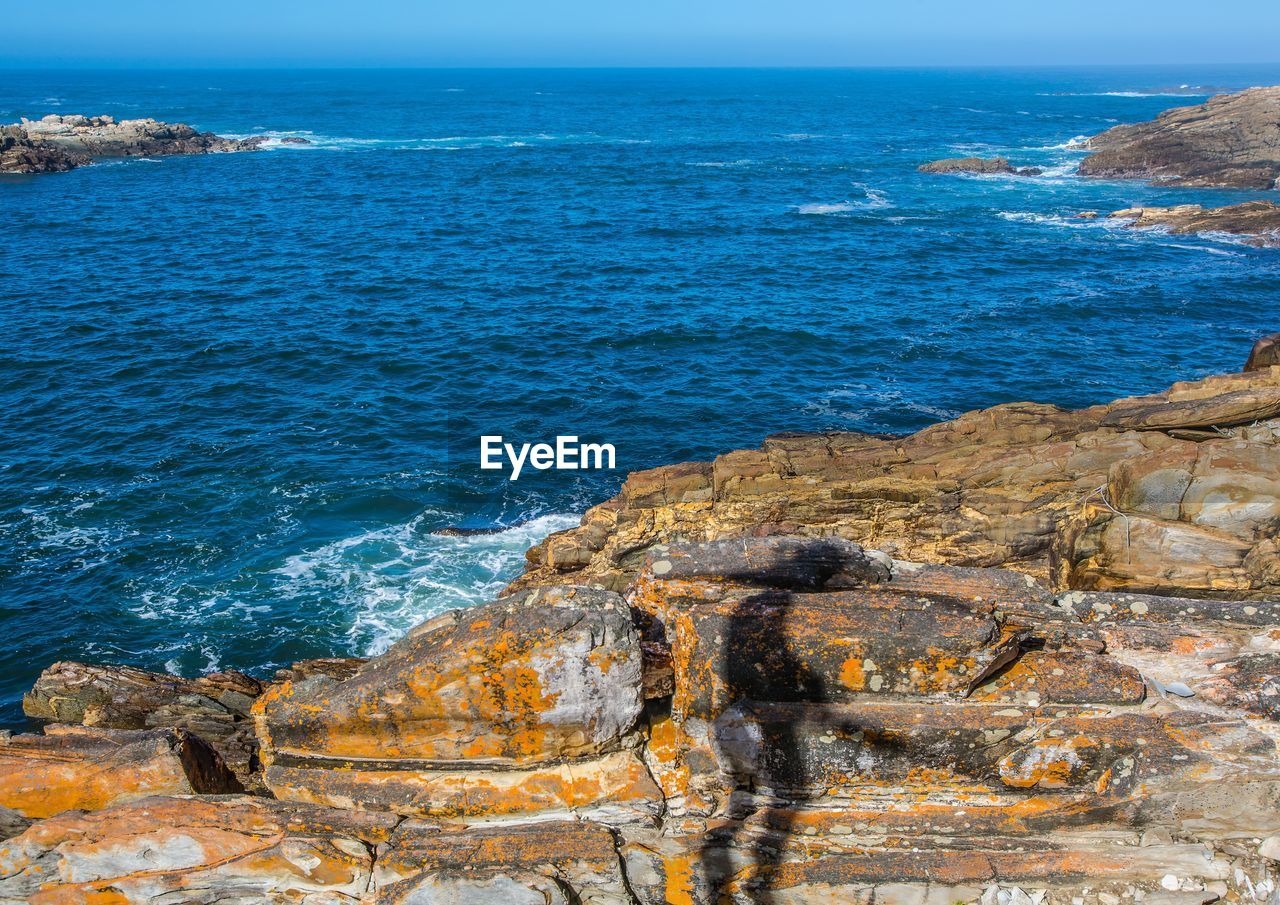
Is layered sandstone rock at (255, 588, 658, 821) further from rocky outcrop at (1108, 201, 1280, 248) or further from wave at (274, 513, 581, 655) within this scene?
rocky outcrop at (1108, 201, 1280, 248)

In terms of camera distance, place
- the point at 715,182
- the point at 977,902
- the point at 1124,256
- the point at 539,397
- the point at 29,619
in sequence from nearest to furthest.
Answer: the point at 977,902 < the point at 29,619 < the point at 539,397 < the point at 1124,256 < the point at 715,182

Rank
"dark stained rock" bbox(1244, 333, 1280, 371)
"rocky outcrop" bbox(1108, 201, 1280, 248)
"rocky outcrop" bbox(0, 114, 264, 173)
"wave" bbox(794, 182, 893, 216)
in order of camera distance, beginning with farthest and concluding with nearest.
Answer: "rocky outcrop" bbox(0, 114, 264, 173) < "wave" bbox(794, 182, 893, 216) < "rocky outcrop" bbox(1108, 201, 1280, 248) < "dark stained rock" bbox(1244, 333, 1280, 371)

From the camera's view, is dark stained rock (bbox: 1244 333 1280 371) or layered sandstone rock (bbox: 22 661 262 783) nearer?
layered sandstone rock (bbox: 22 661 262 783)

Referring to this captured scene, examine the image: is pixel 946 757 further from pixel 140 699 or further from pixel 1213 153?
pixel 1213 153

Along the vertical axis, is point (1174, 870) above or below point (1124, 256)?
below

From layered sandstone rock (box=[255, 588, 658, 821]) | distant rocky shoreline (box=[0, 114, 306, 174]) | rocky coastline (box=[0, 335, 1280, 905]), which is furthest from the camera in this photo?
distant rocky shoreline (box=[0, 114, 306, 174])

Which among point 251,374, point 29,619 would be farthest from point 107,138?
point 29,619

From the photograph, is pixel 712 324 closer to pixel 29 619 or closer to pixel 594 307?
pixel 594 307

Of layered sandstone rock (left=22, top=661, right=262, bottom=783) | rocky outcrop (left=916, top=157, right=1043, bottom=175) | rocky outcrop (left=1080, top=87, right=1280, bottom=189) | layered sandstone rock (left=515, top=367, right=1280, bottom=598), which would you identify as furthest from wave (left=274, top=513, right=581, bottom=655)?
rocky outcrop (left=1080, top=87, right=1280, bottom=189)
